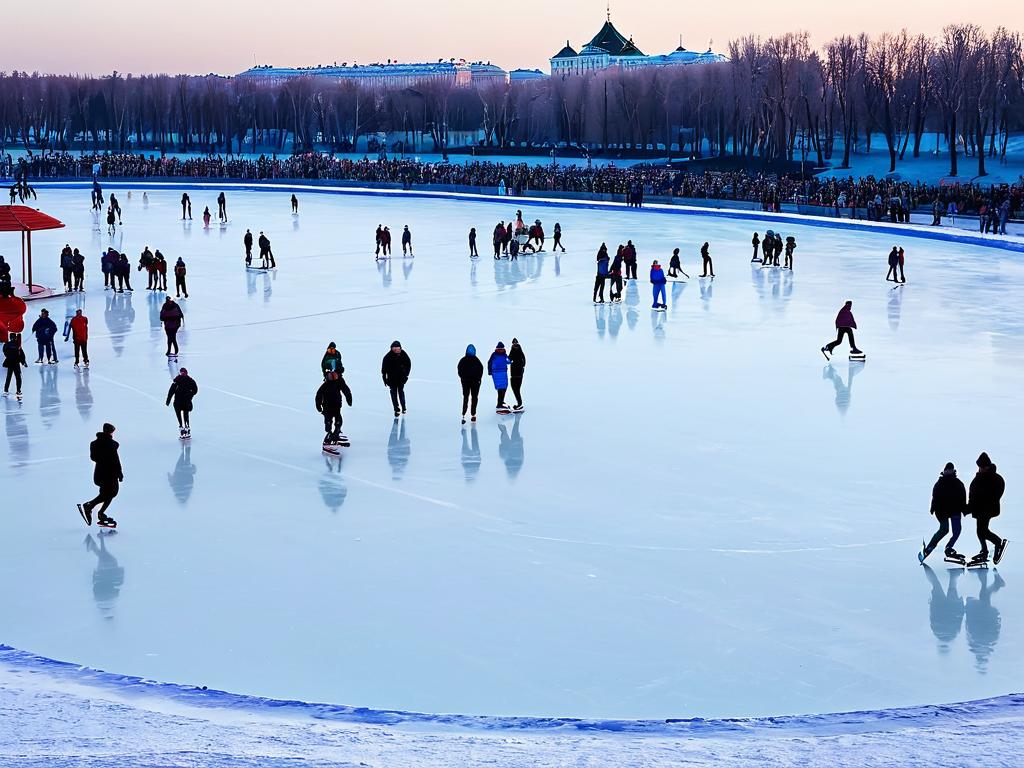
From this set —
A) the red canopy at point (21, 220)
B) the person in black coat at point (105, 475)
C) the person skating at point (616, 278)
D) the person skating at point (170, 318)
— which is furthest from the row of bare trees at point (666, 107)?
the person in black coat at point (105, 475)

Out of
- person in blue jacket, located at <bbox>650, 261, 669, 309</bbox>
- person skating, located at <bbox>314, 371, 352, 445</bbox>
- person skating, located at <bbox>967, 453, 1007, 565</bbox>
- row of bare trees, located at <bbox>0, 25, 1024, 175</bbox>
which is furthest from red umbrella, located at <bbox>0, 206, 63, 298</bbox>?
row of bare trees, located at <bbox>0, 25, 1024, 175</bbox>

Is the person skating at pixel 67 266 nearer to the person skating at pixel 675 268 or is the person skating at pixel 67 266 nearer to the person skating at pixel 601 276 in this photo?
the person skating at pixel 601 276

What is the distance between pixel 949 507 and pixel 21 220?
21.7m

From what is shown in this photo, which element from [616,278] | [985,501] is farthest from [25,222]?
[985,501]

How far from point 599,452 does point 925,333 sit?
970 cm

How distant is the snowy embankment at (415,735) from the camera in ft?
20.4

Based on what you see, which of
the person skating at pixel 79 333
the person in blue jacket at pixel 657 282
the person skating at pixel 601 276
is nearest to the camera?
the person skating at pixel 79 333

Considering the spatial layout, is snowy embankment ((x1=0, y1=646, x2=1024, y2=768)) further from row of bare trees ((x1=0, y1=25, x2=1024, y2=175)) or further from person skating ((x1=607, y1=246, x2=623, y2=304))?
row of bare trees ((x1=0, y1=25, x2=1024, y2=175))

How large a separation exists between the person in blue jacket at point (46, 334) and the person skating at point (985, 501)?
496 inches

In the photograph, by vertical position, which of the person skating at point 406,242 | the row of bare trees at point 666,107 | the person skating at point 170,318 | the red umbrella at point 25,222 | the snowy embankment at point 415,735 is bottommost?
the snowy embankment at point 415,735

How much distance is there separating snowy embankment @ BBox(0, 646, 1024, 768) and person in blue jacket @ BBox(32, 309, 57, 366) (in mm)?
10827

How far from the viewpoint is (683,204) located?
50156 mm

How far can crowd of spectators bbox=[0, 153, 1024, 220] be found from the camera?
4197 cm

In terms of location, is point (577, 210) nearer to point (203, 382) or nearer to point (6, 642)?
point (203, 382)
